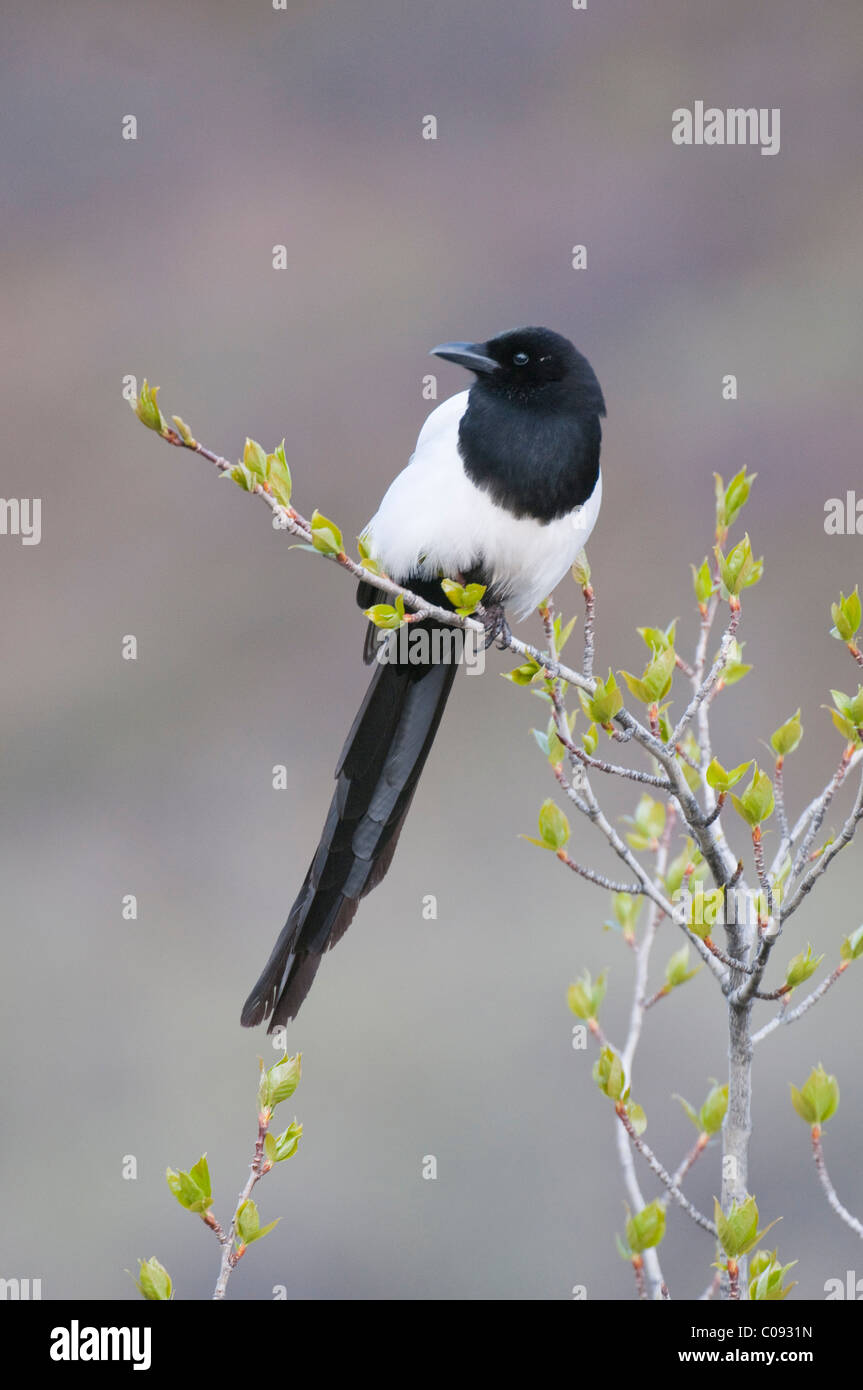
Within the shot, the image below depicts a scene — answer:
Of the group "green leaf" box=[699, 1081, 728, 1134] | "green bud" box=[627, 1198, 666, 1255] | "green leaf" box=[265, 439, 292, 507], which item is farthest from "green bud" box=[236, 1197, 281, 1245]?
"green leaf" box=[265, 439, 292, 507]

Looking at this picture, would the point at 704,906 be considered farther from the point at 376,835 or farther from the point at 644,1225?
the point at 376,835

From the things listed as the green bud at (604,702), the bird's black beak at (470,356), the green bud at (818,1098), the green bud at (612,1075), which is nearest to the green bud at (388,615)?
the green bud at (604,702)

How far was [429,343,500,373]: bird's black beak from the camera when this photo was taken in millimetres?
1576

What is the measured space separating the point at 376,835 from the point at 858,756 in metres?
0.60

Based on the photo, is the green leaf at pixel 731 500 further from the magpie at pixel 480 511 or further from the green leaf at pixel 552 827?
the magpie at pixel 480 511

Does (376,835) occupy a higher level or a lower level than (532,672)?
lower

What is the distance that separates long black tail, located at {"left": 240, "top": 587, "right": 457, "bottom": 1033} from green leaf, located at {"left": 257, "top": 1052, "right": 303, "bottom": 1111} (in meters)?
0.23

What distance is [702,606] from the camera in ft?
3.81

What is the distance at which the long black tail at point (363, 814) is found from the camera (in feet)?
4.14

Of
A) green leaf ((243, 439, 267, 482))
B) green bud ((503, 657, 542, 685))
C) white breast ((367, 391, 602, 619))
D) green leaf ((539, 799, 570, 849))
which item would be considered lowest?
green leaf ((539, 799, 570, 849))

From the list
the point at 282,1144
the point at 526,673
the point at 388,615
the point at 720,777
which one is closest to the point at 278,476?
the point at 388,615

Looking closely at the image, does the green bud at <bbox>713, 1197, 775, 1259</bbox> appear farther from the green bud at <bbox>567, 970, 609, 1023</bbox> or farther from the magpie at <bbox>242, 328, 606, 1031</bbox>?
the magpie at <bbox>242, 328, 606, 1031</bbox>

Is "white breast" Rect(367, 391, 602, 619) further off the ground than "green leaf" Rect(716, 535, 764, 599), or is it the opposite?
"white breast" Rect(367, 391, 602, 619)
